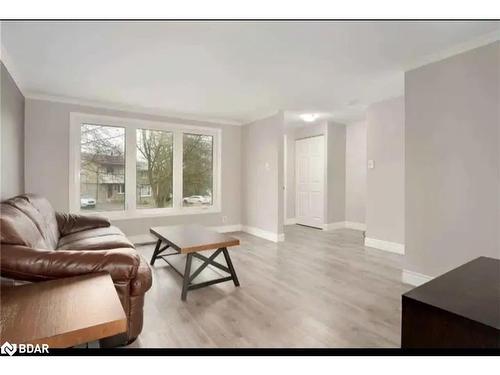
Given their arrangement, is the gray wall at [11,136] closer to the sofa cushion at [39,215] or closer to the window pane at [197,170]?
the sofa cushion at [39,215]

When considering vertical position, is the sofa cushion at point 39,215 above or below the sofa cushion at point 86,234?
above

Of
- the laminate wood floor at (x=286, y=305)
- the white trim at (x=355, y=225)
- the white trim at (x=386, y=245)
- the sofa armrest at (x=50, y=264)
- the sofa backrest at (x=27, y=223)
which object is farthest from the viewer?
the white trim at (x=355, y=225)

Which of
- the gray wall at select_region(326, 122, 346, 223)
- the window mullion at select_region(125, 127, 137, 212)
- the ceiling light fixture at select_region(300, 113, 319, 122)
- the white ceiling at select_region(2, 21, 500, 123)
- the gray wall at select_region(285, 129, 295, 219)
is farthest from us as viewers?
the gray wall at select_region(285, 129, 295, 219)

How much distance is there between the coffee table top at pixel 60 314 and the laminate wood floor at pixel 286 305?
0.77m

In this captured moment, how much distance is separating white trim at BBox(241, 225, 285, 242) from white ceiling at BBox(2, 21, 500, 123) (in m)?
2.29

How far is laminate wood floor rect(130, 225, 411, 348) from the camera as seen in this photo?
1.76 meters

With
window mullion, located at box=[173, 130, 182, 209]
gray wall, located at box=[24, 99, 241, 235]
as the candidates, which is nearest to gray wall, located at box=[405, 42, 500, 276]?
window mullion, located at box=[173, 130, 182, 209]

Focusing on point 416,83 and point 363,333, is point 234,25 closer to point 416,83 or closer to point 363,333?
point 416,83

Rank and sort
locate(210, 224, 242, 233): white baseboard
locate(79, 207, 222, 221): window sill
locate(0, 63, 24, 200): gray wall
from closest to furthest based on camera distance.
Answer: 1. locate(0, 63, 24, 200): gray wall
2. locate(79, 207, 222, 221): window sill
3. locate(210, 224, 242, 233): white baseboard

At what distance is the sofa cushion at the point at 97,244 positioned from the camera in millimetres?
2332

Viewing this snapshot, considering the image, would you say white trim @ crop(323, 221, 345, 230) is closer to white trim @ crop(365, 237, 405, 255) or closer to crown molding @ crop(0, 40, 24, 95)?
white trim @ crop(365, 237, 405, 255)

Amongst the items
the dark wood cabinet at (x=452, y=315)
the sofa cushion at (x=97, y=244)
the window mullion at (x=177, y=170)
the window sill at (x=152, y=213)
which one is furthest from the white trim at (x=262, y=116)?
the dark wood cabinet at (x=452, y=315)
